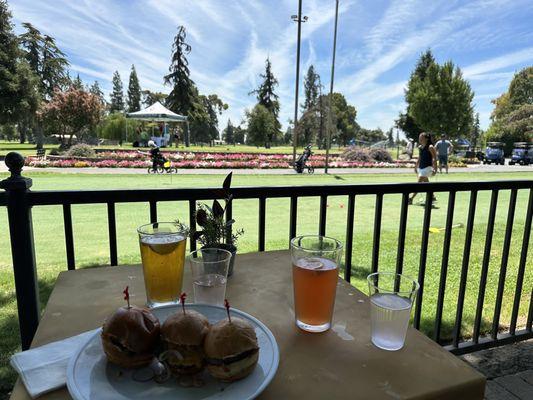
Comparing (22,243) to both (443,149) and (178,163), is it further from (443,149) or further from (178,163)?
(443,149)

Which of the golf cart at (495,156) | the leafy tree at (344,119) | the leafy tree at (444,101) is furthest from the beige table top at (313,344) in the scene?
the leafy tree at (344,119)

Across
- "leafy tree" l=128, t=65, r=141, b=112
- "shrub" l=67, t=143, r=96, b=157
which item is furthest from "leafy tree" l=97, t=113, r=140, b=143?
"shrub" l=67, t=143, r=96, b=157

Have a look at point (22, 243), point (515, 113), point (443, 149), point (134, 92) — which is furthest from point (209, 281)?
point (134, 92)

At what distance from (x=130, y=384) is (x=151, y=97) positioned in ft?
196

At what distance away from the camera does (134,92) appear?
200ft

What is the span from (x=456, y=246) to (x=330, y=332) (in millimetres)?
4329

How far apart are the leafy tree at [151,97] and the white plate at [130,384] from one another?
5515cm

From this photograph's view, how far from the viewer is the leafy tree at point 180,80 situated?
3938 cm

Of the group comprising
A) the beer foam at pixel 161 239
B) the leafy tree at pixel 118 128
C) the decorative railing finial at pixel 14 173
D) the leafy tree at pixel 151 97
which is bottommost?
the beer foam at pixel 161 239

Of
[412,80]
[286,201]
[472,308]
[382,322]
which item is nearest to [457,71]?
[412,80]

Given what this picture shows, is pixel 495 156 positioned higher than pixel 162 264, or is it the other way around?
pixel 162 264

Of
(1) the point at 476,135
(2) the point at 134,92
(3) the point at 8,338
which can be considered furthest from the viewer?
(2) the point at 134,92

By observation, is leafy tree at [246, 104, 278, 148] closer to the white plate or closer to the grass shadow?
the grass shadow

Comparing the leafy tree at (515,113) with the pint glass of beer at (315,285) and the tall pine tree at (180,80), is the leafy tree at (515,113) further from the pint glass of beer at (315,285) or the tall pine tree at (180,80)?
the pint glass of beer at (315,285)
